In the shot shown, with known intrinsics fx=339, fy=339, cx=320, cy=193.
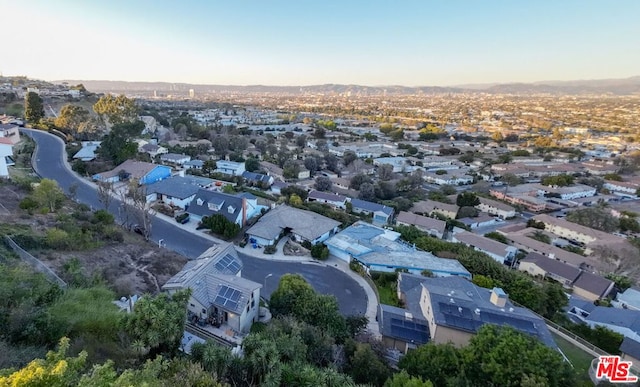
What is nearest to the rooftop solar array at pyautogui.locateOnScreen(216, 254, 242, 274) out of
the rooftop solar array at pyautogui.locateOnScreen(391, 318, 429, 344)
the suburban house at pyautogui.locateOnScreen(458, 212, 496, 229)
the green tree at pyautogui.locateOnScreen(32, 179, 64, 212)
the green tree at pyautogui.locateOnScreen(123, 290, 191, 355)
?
the green tree at pyautogui.locateOnScreen(123, 290, 191, 355)

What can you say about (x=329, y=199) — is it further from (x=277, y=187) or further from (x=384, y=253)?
(x=384, y=253)

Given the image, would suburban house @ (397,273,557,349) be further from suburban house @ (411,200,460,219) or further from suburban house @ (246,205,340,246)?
suburban house @ (411,200,460,219)

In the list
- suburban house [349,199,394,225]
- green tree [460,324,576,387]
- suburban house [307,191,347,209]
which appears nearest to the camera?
green tree [460,324,576,387]

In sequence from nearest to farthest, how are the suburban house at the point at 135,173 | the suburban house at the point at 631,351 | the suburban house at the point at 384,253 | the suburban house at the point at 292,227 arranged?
the suburban house at the point at 631,351 → the suburban house at the point at 384,253 → the suburban house at the point at 292,227 → the suburban house at the point at 135,173

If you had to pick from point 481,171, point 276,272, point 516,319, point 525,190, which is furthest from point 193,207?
point 481,171

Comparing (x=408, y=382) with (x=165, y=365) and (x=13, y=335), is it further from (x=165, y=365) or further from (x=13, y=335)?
(x=13, y=335)

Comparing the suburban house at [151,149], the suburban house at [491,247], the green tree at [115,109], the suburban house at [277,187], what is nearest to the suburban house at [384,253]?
the suburban house at [491,247]

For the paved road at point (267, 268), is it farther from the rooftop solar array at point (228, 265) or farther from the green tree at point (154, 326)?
the green tree at point (154, 326)
